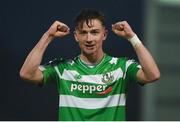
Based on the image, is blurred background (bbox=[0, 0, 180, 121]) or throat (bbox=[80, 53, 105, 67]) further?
blurred background (bbox=[0, 0, 180, 121])

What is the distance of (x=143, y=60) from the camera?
3.96 meters

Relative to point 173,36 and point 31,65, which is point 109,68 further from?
point 173,36

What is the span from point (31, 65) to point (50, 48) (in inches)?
63.2

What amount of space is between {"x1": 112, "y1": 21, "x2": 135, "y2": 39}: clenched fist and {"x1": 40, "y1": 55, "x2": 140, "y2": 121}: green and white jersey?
153 mm

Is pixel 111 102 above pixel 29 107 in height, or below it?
above

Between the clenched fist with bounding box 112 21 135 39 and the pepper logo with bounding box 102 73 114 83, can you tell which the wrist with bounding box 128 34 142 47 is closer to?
the clenched fist with bounding box 112 21 135 39

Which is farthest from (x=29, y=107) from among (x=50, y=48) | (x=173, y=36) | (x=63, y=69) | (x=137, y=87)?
(x=63, y=69)

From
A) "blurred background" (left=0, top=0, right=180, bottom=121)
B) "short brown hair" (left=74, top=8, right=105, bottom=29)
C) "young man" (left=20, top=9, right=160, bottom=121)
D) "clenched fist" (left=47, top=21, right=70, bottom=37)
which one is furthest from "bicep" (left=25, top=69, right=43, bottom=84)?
"blurred background" (left=0, top=0, right=180, bottom=121)

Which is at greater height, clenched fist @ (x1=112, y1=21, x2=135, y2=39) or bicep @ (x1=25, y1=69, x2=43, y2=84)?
clenched fist @ (x1=112, y1=21, x2=135, y2=39)

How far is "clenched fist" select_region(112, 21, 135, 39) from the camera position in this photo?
4.01 metres

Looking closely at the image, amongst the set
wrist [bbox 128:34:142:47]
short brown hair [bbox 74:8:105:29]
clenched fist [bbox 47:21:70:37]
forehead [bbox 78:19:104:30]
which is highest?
short brown hair [bbox 74:8:105:29]

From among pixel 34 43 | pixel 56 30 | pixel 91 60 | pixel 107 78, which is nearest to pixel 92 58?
pixel 91 60

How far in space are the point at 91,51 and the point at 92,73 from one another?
5.3 inches

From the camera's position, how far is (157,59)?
19.2 feet
